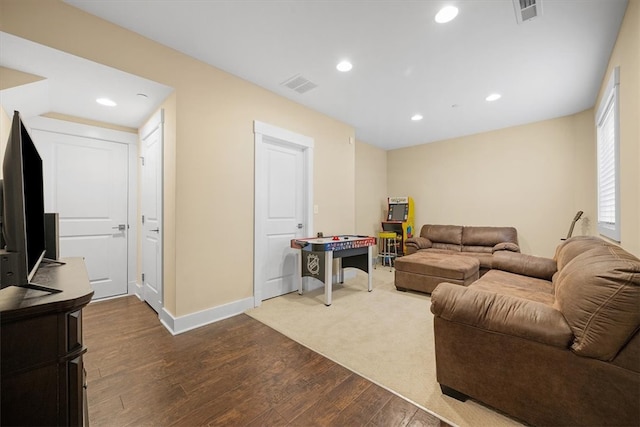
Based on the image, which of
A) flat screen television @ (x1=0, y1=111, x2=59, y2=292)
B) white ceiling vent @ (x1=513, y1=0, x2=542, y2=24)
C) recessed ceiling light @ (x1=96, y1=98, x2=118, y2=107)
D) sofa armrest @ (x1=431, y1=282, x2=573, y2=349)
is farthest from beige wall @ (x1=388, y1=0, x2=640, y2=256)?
recessed ceiling light @ (x1=96, y1=98, x2=118, y2=107)

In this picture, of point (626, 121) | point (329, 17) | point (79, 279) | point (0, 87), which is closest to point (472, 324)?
point (79, 279)

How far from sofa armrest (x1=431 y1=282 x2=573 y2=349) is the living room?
1.26m

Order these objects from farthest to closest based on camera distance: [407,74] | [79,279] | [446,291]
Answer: [407,74] < [446,291] < [79,279]

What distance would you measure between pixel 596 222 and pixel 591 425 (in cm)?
382

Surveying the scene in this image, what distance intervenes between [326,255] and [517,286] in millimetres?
1924

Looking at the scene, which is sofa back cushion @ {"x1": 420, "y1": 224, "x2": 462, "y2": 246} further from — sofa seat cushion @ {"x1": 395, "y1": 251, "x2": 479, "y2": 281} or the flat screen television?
the flat screen television

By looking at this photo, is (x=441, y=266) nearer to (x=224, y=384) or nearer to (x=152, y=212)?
(x=224, y=384)

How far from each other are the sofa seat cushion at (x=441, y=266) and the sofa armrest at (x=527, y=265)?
1.26ft

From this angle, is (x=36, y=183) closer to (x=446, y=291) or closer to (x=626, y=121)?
(x=446, y=291)

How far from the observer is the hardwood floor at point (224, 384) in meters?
1.42

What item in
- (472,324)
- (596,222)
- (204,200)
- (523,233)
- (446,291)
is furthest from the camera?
(523,233)

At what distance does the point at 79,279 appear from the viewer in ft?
3.63

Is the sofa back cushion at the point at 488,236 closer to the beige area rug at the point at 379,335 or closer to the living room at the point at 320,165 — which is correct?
the living room at the point at 320,165

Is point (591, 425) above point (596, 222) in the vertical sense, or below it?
below
